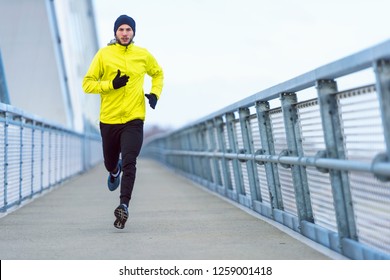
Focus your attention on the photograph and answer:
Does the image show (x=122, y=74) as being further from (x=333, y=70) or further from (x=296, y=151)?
(x=333, y=70)

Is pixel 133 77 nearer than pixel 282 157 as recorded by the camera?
No

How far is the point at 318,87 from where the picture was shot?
4902 mm

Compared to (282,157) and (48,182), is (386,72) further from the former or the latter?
(48,182)

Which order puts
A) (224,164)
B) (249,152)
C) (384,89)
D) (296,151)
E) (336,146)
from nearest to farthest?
(384,89)
(336,146)
(296,151)
(249,152)
(224,164)

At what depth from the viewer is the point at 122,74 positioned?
6.68 m

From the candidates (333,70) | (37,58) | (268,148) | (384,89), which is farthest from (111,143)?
(37,58)

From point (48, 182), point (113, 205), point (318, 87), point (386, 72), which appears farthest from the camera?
point (48, 182)

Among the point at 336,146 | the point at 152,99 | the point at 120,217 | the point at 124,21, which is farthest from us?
the point at 152,99

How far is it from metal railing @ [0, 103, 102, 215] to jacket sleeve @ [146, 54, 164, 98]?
1712 mm

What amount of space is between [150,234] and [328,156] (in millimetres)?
1756

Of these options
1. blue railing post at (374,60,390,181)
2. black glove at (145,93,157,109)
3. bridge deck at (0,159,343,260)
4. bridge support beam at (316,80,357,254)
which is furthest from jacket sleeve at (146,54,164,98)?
blue railing post at (374,60,390,181)

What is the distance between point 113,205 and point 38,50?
1584 centimetres
